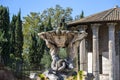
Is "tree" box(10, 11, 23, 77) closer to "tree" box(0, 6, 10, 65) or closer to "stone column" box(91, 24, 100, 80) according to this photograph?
"tree" box(0, 6, 10, 65)

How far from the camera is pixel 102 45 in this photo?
30.3m

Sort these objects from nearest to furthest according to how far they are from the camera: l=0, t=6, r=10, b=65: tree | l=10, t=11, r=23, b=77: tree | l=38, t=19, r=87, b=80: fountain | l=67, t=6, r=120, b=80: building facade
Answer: l=38, t=19, r=87, b=80: fountain, l=67, t=6, r=120, b=80: building facade, l=0, t=6, r=10, b=65: tree, l=10, t=11, r=23, b=77: tree

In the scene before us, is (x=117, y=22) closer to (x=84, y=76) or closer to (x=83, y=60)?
(x=83, y=60)

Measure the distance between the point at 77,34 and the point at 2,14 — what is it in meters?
23.3

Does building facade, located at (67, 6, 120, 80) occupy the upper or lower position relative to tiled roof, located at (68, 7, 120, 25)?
lower

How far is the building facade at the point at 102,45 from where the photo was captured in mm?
28031

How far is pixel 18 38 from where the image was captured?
1615 inches

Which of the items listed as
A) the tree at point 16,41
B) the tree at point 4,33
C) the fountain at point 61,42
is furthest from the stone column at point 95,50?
the tree at point 16,41

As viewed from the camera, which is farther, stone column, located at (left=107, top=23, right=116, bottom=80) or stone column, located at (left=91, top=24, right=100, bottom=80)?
stone column, located at (left=91, top=24, right=100, bottom=80)

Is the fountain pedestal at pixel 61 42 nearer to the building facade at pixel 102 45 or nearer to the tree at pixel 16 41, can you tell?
the building facade at pixel 102 45

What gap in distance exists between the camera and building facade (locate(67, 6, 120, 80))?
28031 mm

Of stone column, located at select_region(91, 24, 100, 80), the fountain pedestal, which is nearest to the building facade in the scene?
stone column, located at select_region(91, 24, 100, 80)

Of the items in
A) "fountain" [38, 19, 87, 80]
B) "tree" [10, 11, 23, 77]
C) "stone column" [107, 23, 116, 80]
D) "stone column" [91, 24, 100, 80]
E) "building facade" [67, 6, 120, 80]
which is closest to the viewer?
"fountain" [38, 19, 87, 80]

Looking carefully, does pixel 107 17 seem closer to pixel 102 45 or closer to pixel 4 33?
pixel 102 45
